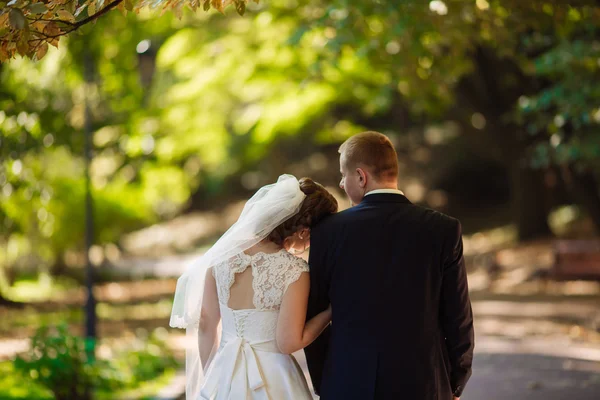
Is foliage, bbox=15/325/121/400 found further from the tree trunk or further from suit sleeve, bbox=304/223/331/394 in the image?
the tree trunk

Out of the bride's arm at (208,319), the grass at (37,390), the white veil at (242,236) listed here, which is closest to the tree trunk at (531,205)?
the grass at (37,390)

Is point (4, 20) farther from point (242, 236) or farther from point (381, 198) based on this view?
point (381, 198)

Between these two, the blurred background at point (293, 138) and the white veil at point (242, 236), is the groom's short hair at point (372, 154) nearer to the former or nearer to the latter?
the white veil at point (242, 236)

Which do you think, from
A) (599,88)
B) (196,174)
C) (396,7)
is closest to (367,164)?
(396,7)

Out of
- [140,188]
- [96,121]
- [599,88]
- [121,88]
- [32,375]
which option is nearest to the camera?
[32,375]

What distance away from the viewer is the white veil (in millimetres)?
4133

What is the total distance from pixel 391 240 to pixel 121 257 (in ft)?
91.6

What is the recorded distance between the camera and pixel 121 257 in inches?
1212

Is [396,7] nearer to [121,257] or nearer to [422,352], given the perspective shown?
[422,352]

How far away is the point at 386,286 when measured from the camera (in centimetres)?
382

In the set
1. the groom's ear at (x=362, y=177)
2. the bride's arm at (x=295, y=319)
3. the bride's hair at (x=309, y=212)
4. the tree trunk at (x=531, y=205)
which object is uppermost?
the tree trunk at (x=531, y=205)

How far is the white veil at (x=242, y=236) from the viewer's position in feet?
13.6

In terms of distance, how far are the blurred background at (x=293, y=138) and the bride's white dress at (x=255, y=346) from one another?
1.70 meters

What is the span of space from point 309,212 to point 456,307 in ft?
2.76
